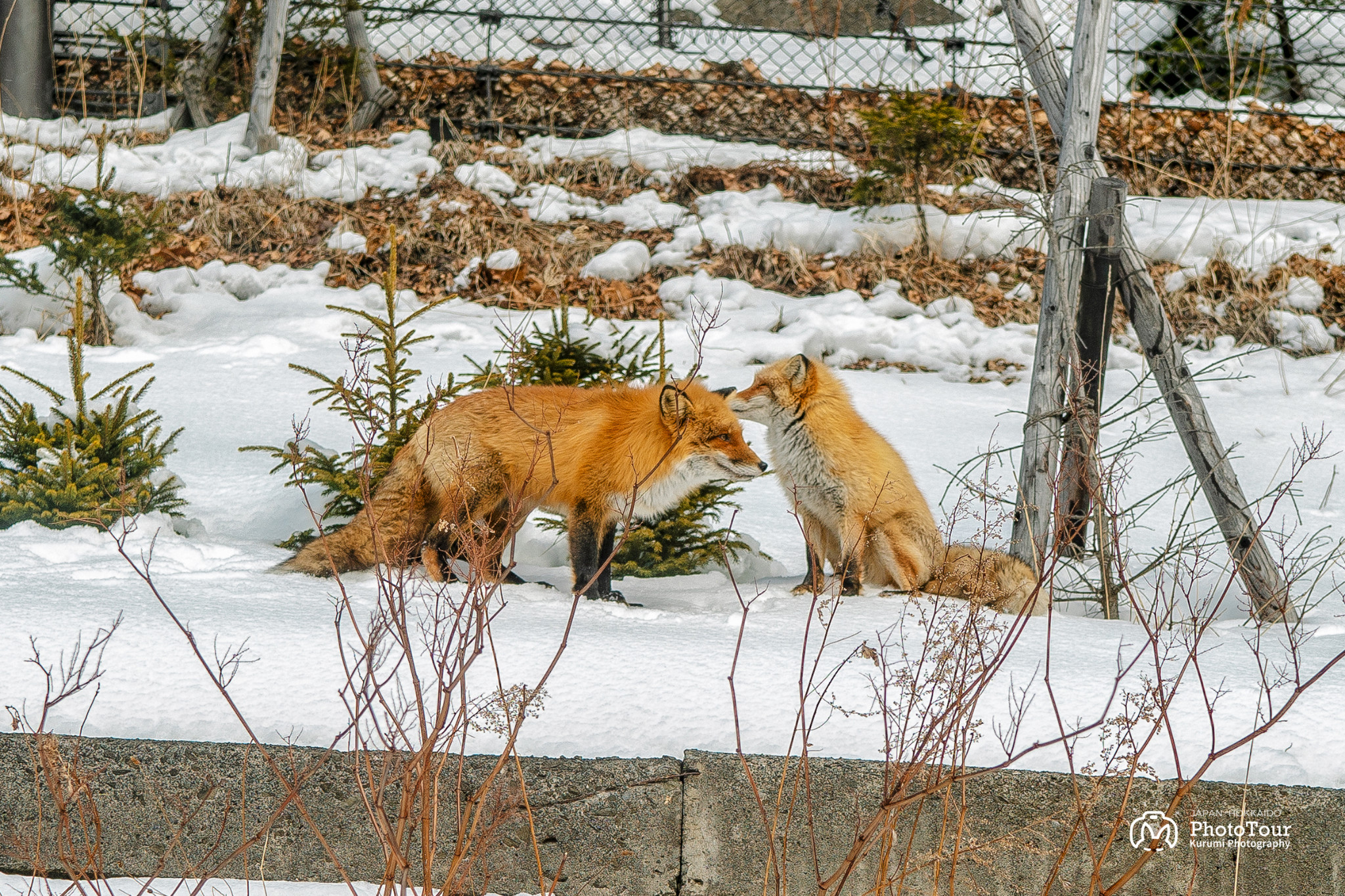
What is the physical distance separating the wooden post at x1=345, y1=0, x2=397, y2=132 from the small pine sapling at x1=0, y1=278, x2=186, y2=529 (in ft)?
22.1

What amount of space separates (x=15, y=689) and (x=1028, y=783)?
258cm

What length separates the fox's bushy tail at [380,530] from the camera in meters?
4.13

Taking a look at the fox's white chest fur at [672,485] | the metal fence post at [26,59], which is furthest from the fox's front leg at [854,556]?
the metal fence post at [26,59]

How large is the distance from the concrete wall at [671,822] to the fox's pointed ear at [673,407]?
164cm

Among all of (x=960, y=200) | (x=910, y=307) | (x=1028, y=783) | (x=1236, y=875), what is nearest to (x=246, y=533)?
(x=1028, y=783)

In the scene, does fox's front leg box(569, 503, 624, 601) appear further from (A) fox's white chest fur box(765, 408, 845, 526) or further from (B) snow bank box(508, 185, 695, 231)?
(B) snow bank box(508, 185, 695, 231)

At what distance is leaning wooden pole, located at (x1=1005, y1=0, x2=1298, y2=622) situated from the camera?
178 inches

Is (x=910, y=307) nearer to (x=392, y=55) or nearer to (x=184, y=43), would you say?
(x=392, y=55)

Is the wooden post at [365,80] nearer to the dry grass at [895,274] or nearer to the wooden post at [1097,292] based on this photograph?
the dry grass at [895,274]

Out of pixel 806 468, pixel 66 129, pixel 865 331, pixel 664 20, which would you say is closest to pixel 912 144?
pixel 865 331

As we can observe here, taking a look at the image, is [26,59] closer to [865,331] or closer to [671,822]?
[865,331]

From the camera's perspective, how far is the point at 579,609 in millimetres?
3779

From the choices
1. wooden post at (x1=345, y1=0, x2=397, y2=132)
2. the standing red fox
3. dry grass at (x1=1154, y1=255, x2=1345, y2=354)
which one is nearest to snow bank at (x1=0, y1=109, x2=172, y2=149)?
wooden post at (x1=345, y1=0, x2=397, y2=132)

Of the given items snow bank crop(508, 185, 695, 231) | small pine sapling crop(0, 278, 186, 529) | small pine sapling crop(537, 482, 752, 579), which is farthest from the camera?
snow bank crop(508, 185, 695, 231)
